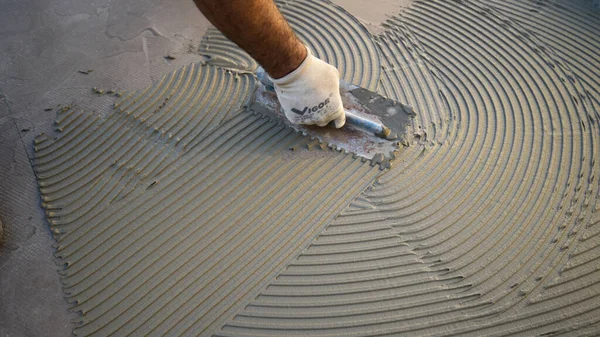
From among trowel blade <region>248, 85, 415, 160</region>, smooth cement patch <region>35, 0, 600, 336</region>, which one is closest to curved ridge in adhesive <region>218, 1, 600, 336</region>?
smooth cement patch <region>35, 0, 600, 336</region>

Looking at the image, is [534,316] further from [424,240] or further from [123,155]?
[123,155]

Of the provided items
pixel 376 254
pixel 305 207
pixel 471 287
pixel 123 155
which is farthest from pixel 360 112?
pixel 123 155

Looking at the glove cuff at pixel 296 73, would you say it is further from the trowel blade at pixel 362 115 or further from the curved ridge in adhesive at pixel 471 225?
the curved ridge in adhesive at pixel 471 225

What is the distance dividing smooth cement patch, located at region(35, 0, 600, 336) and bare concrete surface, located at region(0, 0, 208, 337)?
0.34 feet

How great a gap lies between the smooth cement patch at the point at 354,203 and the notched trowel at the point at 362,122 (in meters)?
0.08

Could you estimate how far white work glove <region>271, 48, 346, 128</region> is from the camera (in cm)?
254

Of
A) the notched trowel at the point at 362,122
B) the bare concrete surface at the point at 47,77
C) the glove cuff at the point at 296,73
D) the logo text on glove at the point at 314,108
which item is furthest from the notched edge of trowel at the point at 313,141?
the bare concrete surface at the point at 47,77

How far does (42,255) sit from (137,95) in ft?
3.58

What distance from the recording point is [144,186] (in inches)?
109

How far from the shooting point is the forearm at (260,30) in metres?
1.99

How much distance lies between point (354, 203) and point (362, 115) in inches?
22.4

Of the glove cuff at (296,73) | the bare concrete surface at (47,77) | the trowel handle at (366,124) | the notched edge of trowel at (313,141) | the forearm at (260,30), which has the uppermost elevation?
the forearm at (260,30)

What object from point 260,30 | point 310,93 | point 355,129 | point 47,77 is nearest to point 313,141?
point 355,129

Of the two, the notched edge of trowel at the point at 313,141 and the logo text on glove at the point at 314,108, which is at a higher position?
the logo text on glove at the point at 314,108
